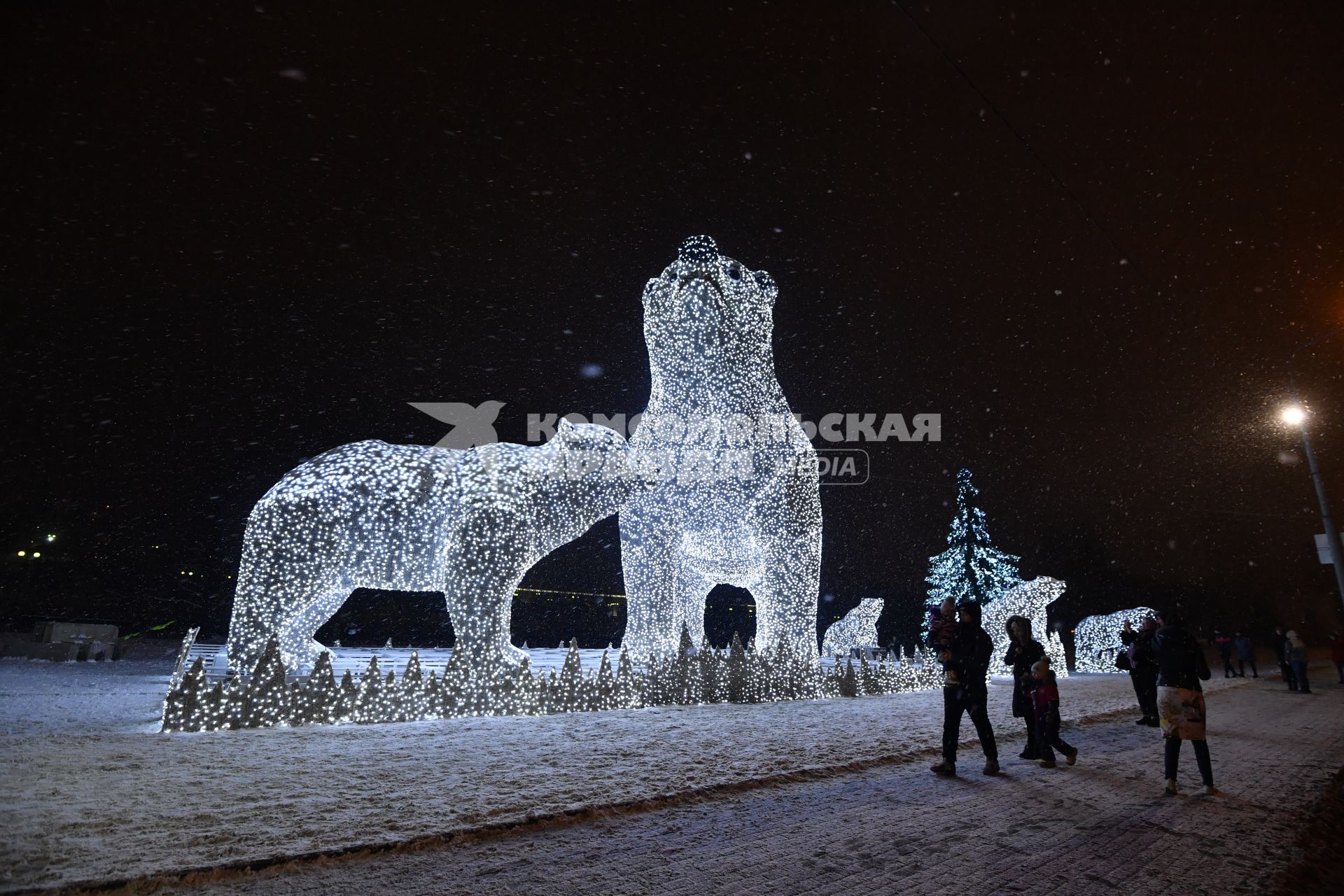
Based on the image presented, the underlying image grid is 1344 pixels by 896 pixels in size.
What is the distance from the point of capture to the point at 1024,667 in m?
5.45

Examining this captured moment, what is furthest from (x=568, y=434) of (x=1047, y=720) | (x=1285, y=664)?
(x=1285, y=664)

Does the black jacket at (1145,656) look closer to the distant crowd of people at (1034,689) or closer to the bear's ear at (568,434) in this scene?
the distant crowd of people at (1034,689)

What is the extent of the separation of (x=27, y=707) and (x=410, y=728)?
371cm

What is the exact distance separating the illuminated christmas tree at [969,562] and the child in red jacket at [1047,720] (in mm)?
18217

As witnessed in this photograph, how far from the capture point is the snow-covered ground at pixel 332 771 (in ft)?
9.64

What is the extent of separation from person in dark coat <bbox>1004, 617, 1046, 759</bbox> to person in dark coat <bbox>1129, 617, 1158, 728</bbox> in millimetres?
2493

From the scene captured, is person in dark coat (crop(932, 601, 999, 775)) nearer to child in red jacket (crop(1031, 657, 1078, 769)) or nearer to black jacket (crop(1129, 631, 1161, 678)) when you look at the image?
child in red jacket (crop(1031, 657, 1078, 769))

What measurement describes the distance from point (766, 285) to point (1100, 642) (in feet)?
44.6

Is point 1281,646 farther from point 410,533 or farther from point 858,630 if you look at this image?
point 410,533

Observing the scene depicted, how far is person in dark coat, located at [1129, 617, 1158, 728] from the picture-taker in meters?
7.13

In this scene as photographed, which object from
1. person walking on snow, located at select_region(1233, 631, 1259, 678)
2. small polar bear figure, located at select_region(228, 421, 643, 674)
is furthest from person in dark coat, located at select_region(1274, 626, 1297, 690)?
small polar bear figure, located at select_region(228, 421, 643, 674)

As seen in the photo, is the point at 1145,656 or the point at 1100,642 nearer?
the point at 1145,656

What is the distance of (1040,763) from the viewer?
5.12 meters

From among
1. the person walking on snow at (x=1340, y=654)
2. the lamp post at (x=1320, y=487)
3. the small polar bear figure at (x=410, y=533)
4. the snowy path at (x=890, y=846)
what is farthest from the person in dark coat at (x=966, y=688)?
the person walking on snow at (x=1340, y=654)
